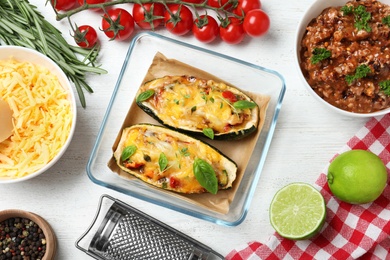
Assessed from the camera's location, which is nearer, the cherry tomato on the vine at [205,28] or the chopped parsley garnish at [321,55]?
the chopped parsley garnish at [321,55]

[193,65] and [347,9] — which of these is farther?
[193,65]

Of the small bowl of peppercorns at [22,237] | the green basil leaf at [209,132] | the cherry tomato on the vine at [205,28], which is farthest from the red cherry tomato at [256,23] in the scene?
the small bowl of peppercorns at [22,237]

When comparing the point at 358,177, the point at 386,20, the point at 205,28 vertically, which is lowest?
the point at 358,177

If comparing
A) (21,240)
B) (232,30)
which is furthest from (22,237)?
(232,30)

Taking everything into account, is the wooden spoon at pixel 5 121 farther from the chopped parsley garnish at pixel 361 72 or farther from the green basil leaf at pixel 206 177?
Result: the chopped parsley garnish at pixel 361 72

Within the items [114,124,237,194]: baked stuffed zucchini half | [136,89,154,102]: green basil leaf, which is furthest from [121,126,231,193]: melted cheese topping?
[136,89,154,102]: green basil leaf

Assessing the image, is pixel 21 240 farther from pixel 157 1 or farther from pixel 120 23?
pixel 157 1

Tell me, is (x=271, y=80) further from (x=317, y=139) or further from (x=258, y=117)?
(x=317, y=139)
